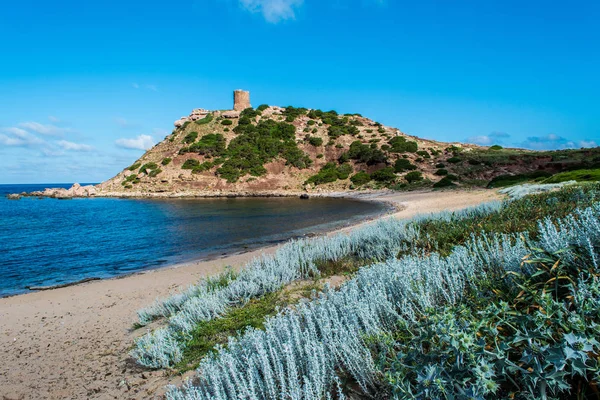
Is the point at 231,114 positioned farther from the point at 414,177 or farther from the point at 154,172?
the point at 414,177

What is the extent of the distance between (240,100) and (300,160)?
1154 inches

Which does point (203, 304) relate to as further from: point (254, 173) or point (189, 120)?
point (189, 120)

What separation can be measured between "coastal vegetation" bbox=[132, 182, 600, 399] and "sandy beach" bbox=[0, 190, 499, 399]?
42 cm

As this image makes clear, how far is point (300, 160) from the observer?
57.3 m

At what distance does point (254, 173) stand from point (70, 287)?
147 ft

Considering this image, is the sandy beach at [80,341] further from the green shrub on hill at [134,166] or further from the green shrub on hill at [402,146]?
the green shrub on hill at [134,166]

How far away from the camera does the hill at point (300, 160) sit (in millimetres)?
45719

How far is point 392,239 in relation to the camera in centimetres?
739

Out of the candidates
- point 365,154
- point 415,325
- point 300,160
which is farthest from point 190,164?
point 415,325

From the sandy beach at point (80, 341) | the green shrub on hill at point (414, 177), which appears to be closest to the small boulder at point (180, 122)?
the green shrub on hill at point (414, 177)

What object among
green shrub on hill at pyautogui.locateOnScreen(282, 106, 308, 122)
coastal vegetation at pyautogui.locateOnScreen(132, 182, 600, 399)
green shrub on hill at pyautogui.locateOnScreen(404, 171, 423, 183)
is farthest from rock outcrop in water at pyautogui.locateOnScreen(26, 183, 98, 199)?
coastal vegetation at pyautogui.locateOnScreen(132, 182, 600, 399)

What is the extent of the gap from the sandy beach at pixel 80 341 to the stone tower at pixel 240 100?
2782 inches

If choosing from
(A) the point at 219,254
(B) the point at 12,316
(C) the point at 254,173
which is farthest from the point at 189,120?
(B) the point at 12,316

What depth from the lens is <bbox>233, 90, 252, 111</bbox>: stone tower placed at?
7738 centimetres
